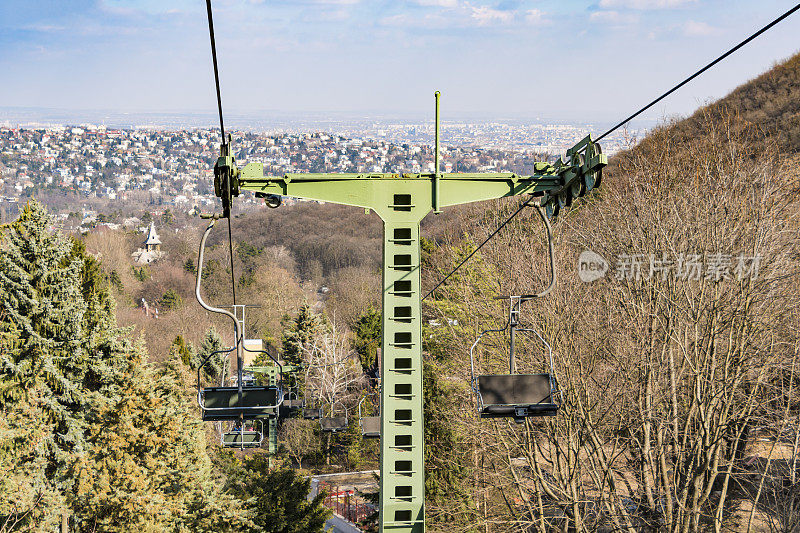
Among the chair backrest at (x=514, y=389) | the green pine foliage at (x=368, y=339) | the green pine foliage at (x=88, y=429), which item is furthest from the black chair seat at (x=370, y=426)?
the green pine foliage at (x=368, y=339)

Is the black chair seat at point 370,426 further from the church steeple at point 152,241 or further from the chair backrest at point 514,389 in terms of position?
the church steeple at point 152,241

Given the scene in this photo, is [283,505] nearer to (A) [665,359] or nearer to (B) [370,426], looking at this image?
(B) [370,426]

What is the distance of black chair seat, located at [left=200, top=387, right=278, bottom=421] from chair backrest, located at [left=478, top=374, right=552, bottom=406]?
2325mm

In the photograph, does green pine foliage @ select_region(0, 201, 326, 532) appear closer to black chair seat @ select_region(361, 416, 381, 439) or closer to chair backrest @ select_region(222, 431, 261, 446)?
chair backrest @ select_region(222, 431, 261, 446)

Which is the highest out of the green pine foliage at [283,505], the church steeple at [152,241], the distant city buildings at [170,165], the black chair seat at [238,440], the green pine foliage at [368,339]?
the distant city buildings at [170,165]

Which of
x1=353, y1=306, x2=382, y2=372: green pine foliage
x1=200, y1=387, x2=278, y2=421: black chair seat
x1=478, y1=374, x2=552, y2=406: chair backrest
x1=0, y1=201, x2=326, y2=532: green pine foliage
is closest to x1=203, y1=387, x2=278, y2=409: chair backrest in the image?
x1=200, y1=387, x2=278, y2=421: black chair seat

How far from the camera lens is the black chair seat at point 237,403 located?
24.6ft

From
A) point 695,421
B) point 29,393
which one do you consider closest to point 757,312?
point 695,421

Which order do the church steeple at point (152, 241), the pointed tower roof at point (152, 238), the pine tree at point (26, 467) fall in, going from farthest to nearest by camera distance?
the pointed tower roof at point (152, 238) < the church steeple at point (152, 241) < the pine tree at point (26, 467)

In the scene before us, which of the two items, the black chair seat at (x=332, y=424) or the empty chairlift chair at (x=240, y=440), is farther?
the black chair seat at (x=332, y=424)

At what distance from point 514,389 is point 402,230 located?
225 centimetres

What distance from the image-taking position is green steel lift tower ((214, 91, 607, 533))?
5102 millimetres

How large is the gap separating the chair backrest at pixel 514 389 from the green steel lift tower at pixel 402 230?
165 cm

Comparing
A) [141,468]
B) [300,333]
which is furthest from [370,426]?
[300,333]
